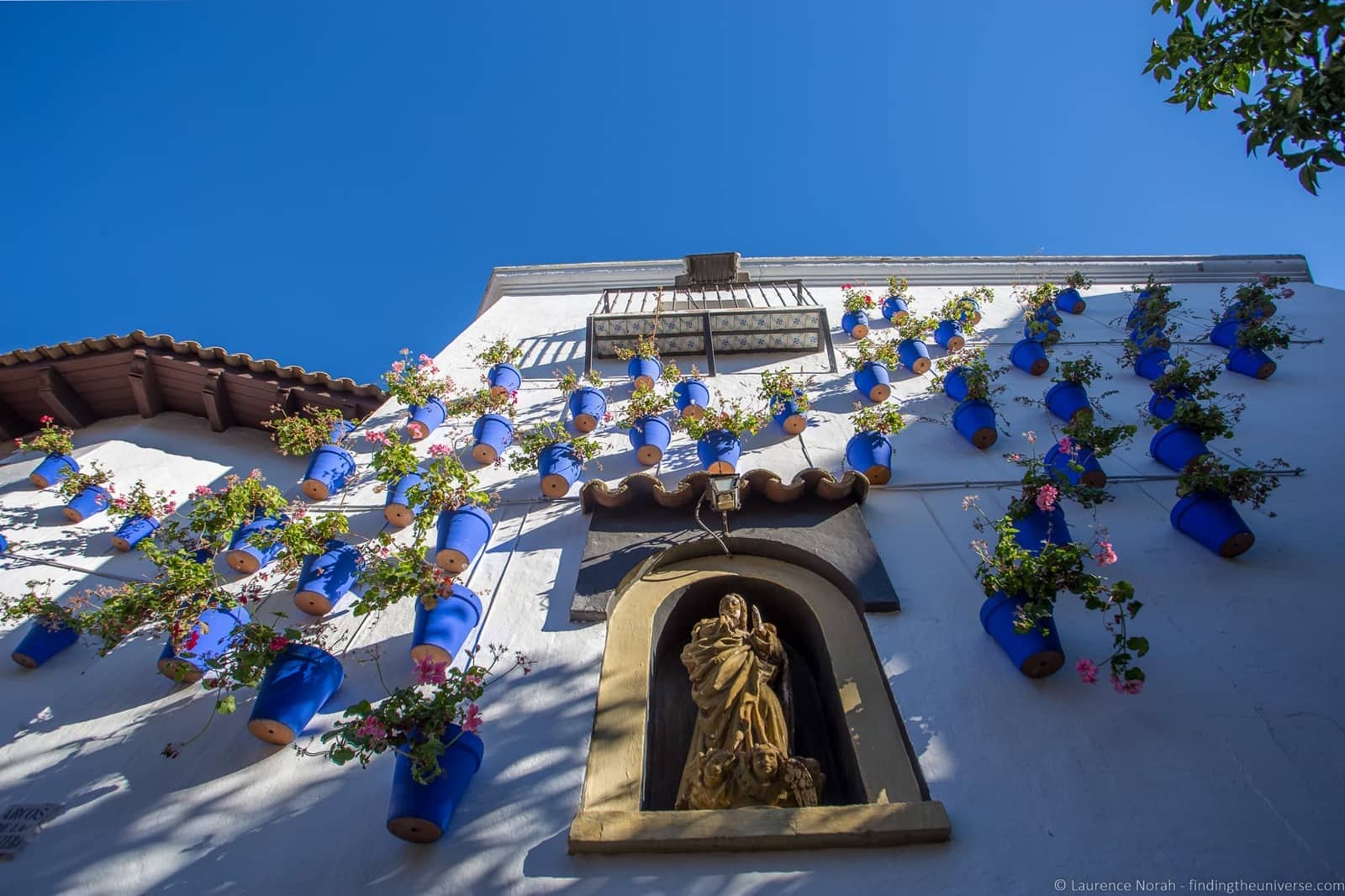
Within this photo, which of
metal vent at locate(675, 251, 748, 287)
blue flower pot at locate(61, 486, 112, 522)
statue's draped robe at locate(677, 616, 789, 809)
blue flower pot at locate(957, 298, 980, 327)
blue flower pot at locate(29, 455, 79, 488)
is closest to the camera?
statue's draped robe at locate(677, 616, 789, 809)

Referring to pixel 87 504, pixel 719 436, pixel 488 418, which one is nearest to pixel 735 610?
pixel 719 436

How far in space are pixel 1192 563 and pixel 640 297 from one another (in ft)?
28.1

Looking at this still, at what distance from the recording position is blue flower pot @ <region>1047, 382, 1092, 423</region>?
245 inches

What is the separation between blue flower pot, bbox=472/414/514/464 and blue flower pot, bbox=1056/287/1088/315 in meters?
7.80

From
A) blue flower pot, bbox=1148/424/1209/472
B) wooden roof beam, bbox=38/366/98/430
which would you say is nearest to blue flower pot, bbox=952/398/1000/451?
blue flower pot, bbox=1148/424/1209/472

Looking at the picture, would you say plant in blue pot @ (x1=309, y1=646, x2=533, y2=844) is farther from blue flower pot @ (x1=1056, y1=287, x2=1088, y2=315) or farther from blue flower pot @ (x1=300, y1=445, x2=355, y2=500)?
blue flower pot @ (x1=1056, y1=287, x2=1088, y2=315)

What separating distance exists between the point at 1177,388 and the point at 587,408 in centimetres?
536

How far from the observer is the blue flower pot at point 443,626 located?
367 centimetres

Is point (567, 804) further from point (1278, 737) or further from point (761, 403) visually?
point (761, 403)

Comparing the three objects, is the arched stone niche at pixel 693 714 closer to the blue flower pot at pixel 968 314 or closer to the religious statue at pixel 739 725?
the religious statue at pixel 739 725

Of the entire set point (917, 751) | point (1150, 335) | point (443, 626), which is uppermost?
point (1150, 335)

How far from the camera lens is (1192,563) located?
427 centimetres

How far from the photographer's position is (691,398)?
6.58 meters

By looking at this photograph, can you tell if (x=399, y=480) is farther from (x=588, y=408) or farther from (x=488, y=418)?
(x=588, y=408)
